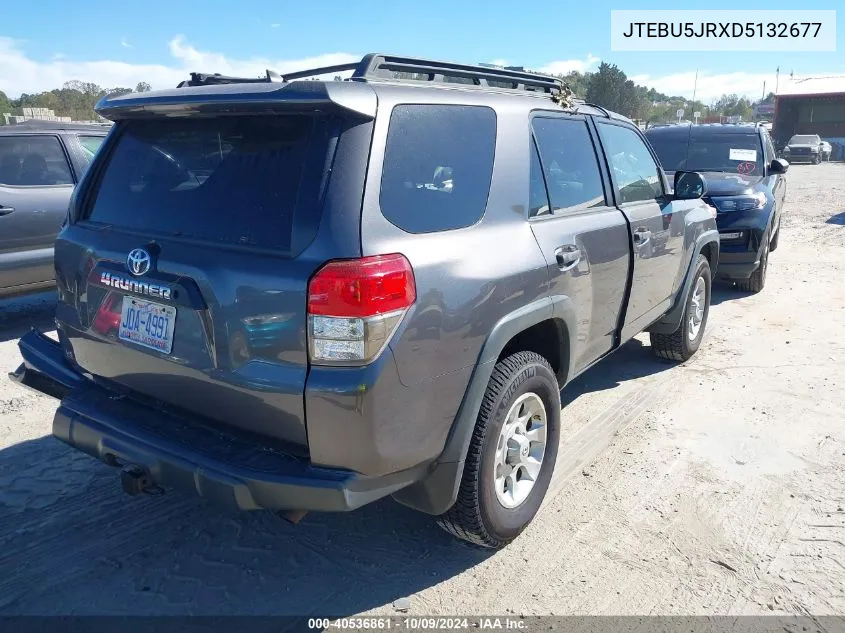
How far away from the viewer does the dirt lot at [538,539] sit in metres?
2.70

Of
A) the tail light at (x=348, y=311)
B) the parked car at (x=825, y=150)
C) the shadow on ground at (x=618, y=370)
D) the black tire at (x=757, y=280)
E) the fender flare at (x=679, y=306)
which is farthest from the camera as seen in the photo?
the parked car at (x=825, y=150)

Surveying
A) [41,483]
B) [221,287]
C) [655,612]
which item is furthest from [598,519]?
[41,483]

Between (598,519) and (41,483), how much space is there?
283 centimetres

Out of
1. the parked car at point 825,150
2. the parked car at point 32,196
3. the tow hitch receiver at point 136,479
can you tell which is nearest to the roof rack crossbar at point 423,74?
the tow hitch receiver at point 136,479

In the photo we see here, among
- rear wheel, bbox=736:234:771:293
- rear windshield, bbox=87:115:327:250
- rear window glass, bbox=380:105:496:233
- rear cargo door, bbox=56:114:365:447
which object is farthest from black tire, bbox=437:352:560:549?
rear wheel, bbox=736:234:771:293

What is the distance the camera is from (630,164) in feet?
14.3

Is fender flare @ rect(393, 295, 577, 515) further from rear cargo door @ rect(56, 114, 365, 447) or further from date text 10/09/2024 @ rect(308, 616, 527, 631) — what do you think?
rear cargo door @ rect(56, 114, 365, 447)

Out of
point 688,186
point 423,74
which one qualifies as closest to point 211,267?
point 423,74

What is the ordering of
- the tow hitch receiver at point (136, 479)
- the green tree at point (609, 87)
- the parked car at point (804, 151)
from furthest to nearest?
the green tree at point (609, 87), the parked car at point (804, 151), the tow hitch receiver at point (136, 479)

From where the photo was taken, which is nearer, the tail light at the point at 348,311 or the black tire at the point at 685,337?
the tail light at the point at 348,311

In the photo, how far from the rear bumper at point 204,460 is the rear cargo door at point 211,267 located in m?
0.08

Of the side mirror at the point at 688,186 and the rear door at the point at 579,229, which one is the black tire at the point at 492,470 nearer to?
the rear door at the point at 579,229

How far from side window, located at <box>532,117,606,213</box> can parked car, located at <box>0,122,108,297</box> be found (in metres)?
4.49

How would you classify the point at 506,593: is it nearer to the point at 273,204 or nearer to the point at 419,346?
the point at 419,346
